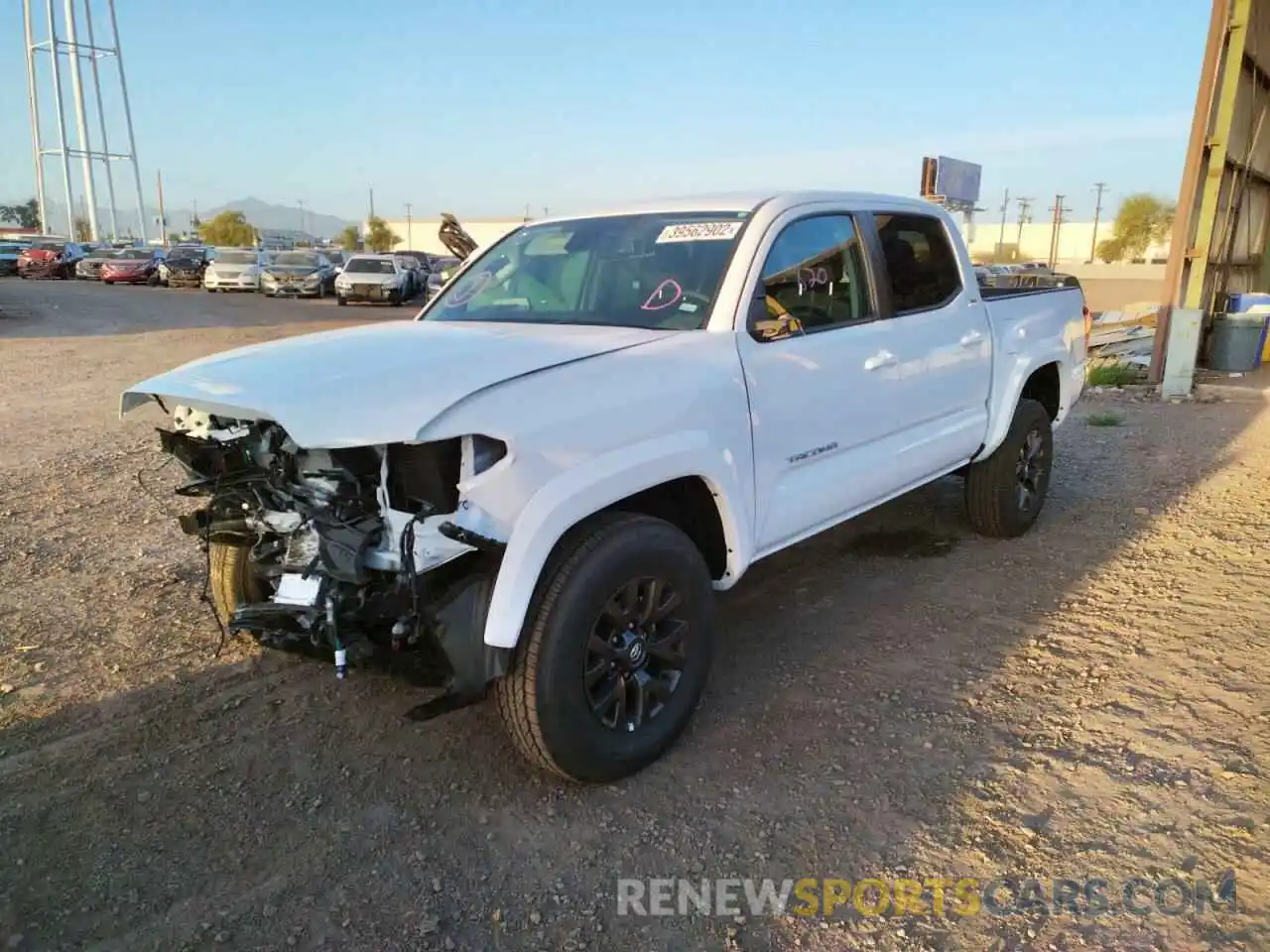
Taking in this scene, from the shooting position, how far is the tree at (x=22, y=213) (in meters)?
132

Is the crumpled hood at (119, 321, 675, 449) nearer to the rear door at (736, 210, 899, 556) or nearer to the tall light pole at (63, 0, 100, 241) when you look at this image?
the rear door at (736, 210, 899, 556)

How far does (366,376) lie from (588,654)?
42.5 inches

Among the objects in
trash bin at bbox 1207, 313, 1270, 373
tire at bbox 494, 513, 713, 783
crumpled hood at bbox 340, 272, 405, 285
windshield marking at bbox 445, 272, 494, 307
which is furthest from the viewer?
crumpled hood at bbox 340, 272, 405, 285

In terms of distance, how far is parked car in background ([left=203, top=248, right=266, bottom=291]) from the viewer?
30.5 meters

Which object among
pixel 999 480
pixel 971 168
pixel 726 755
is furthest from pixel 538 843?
pixel 971 168

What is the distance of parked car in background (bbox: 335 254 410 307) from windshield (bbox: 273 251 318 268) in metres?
3.58

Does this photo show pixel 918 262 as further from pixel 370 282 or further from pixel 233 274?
pixel 233 274

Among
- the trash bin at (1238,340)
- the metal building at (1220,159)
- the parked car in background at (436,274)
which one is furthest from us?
the parked car in background at (436,274)

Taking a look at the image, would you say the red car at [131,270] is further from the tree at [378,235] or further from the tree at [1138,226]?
the tree at [1138,226]

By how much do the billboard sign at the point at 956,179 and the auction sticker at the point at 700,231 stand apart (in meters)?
10.8

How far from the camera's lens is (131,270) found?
34.2m

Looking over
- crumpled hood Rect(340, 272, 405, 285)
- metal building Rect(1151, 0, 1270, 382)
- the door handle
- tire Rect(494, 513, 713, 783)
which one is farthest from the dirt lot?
crumpled hood Rect(340, 272, 405, 285)

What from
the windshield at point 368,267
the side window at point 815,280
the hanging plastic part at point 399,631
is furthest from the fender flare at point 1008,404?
the windshield at point 368,267

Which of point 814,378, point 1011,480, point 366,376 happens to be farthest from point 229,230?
point 366,376
